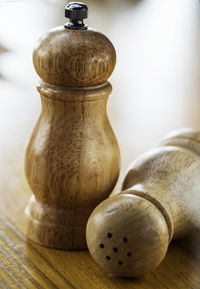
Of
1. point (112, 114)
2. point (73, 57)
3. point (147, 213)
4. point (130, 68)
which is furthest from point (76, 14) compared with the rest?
point (130, 68)

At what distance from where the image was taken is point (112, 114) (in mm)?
1036

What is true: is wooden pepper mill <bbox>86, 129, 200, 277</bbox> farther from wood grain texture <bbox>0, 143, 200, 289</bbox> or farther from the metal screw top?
the metal screw top

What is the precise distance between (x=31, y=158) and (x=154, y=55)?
71 cm

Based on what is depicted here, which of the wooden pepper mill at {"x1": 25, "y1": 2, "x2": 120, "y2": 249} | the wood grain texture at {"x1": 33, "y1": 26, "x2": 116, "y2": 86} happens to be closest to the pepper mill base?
the wooden pepper mill at {"x1": 25, "y1": 2, "x2": 120, "y2": 249}

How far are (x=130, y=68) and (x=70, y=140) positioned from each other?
0.60m

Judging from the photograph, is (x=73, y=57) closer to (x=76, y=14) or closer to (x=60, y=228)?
(x=76, y=14)

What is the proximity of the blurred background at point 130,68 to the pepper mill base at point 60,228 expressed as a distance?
162 mm

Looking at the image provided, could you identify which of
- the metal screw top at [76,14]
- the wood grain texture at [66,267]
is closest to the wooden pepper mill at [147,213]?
the wood grain texture at [66,267]

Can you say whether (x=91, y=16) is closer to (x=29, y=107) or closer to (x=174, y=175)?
(x=29, y=107)

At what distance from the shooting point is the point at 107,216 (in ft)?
2.08

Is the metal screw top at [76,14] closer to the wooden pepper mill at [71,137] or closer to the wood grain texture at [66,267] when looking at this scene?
the wooden pepper mill at [71,137]

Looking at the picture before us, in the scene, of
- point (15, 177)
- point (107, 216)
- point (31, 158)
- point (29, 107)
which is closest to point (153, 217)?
point (107, 216)

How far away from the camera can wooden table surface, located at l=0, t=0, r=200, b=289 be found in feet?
2.21

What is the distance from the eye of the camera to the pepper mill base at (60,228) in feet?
2.37
